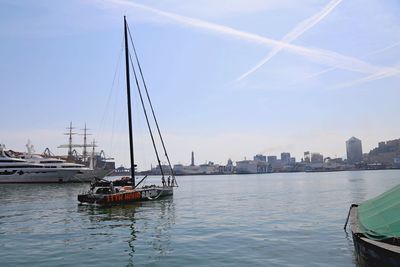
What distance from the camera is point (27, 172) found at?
11769 cm

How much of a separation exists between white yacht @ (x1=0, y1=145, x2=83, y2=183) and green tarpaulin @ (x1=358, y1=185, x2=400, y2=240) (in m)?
117

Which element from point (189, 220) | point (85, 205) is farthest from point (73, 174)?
point (189, 220)

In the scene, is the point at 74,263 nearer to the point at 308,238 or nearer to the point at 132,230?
the point at 132,230

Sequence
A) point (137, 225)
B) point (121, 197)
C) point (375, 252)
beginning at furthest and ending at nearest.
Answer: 1. point (121, 197)
2. point (137, 225)
3. point (375, 252)

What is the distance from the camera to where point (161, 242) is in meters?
20.6

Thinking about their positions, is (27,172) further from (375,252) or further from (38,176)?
(375,252)

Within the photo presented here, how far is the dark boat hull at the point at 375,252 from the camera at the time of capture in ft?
34.7

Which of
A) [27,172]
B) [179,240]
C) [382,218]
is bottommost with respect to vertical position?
[179,240]

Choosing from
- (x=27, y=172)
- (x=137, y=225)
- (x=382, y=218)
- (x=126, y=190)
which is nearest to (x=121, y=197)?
(x=126, y=190)

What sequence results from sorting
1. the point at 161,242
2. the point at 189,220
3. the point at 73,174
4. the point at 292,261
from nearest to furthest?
the point at 292,261 < the point at 161,242 < the point at 189,220 < the point at 73,174

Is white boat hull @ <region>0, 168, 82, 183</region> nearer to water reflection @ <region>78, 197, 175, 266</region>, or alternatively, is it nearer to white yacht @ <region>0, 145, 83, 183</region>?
white yacht @ <region>0, 145, 83, 183</region>

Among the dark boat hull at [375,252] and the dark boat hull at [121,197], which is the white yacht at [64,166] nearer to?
the dark boat hull at [121,197]

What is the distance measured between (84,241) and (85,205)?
23.5 m

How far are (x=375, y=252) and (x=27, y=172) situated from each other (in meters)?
121
